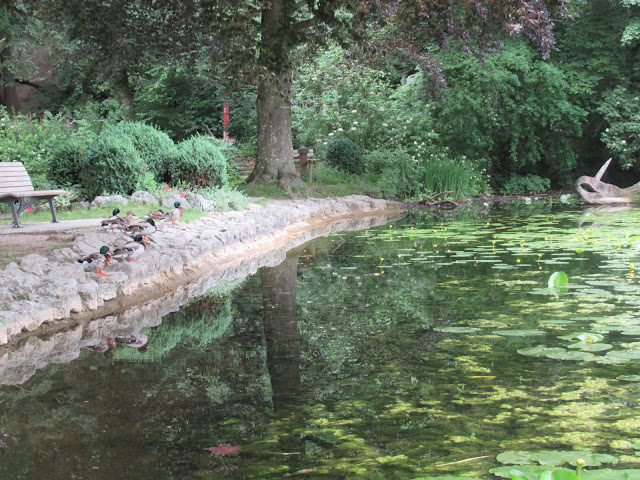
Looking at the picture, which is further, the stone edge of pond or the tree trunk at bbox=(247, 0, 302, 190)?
the tree trunk at bbox=(247, 0, 302, 190)

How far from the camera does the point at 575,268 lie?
757cm

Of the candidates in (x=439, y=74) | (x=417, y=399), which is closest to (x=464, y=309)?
(x=417, y=399)

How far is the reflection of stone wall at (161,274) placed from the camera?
513 centimetres

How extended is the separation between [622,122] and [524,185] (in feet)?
11.5

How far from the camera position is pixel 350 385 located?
4.05 m

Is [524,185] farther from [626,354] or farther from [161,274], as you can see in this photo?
[626,354]

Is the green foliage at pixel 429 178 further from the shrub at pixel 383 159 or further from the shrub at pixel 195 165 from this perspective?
the shrub at pixel 195 165

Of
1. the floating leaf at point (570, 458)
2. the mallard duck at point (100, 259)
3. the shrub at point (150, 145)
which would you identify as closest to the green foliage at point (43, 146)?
the shrub at point (150, 145)

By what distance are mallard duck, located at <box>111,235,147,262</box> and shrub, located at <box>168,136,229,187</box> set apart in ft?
18.3

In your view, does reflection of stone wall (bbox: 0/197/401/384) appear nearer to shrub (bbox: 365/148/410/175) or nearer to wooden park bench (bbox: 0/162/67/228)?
wooden park bench (bbox: 0/162/67/228)

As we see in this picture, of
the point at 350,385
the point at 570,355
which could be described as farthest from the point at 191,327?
the point at 570,355

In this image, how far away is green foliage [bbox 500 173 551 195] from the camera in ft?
71.4

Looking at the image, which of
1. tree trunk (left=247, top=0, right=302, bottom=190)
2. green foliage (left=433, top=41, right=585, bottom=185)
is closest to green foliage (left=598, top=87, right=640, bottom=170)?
green foliage (left=433, top=41, right=585, bottom=185)

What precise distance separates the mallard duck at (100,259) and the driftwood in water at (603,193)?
14651 millimetres
